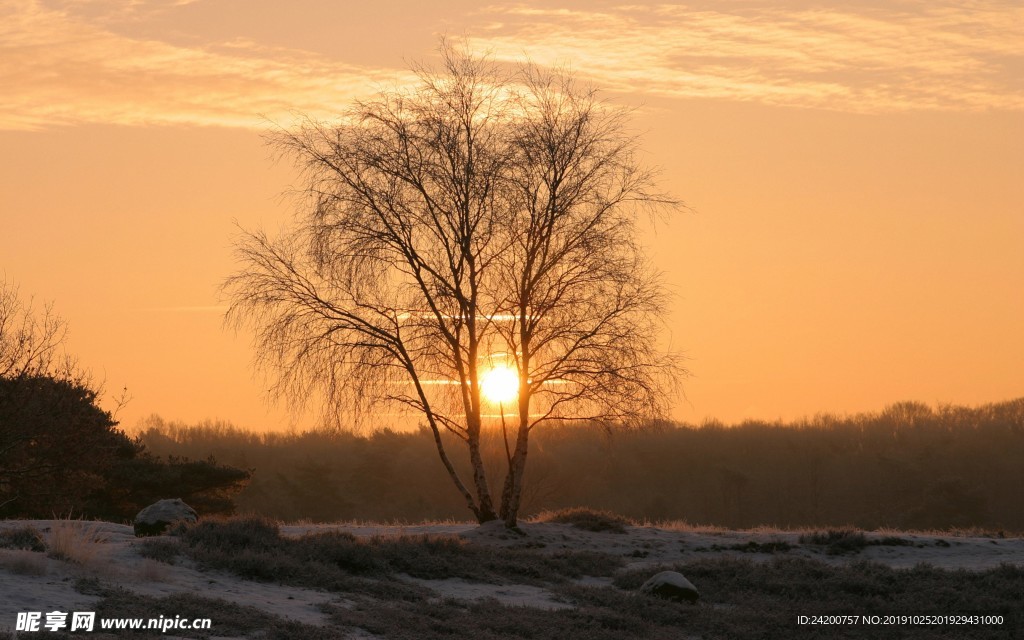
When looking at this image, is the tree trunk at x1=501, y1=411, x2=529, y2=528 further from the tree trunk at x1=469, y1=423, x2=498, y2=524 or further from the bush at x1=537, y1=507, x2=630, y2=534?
the bush at x1=537, y1=507, x2=630, y2=534

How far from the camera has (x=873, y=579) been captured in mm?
22828

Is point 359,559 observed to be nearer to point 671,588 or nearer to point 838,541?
point 671,588

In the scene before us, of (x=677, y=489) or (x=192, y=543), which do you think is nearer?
(x=192, y=543)

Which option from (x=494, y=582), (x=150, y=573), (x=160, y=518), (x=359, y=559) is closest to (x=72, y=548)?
(x=150, y=573)

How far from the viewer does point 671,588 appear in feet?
69.7

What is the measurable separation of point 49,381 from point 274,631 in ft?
71.9

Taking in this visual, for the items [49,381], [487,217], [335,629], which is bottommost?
[335,629]

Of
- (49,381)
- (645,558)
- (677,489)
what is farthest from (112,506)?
(677,489)

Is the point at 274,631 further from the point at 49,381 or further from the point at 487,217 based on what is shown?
the point at 49,381

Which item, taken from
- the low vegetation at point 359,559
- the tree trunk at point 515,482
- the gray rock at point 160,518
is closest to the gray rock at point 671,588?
the low vegetation at point 359,559

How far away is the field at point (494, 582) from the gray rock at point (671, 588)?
0.28 m

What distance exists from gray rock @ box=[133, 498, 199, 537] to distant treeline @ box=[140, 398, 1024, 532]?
99.9 ft

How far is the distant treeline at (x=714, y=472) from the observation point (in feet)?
197

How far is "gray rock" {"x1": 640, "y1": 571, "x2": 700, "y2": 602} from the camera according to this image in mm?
21172
